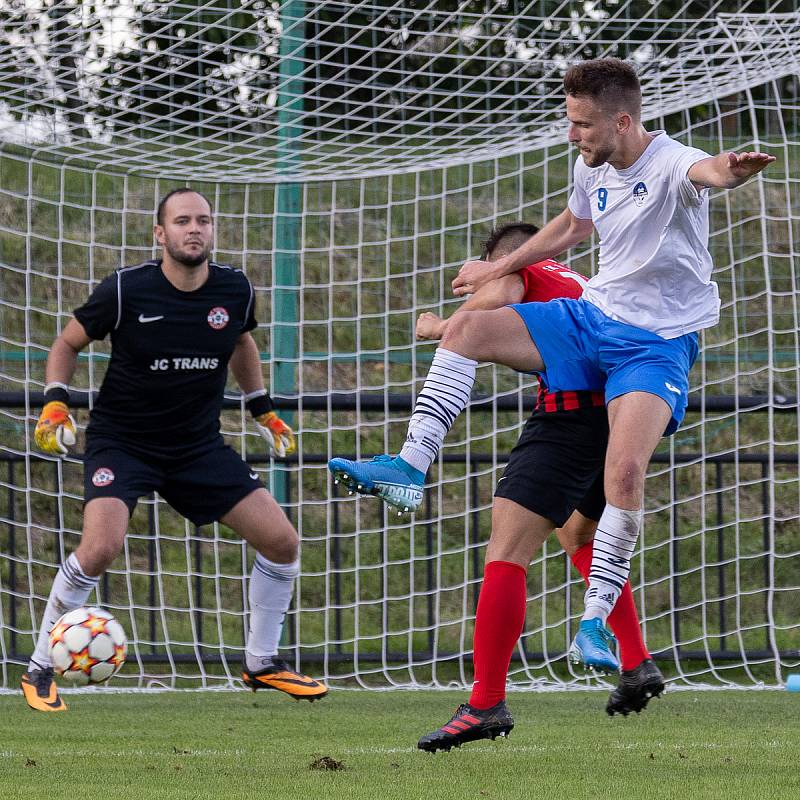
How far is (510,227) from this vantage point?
5043 mm

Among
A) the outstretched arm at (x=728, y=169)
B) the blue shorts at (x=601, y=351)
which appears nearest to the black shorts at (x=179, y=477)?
the blue shorts at (x=601, y=351)

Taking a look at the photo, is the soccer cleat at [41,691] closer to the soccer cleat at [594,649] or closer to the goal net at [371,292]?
the goal net at [371,292]

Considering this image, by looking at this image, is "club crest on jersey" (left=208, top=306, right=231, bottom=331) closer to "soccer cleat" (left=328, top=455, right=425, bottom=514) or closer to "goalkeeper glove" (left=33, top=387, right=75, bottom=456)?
"goalkeeper glove" (left=33, top=387, right=75, bottom=456)

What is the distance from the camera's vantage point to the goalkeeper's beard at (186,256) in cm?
A: 607

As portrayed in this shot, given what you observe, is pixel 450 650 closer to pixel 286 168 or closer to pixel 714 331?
pixel 286 168

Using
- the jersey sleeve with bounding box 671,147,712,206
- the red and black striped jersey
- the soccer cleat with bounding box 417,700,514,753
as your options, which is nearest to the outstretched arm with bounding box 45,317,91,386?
the red and black striped jersey

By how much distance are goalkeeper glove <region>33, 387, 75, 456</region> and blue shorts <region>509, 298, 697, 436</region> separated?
226 centimetres

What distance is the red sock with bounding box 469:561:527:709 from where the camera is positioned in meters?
4.49

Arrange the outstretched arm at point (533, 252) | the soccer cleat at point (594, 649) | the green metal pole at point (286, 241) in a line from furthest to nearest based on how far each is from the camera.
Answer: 1. the green metal pole at point (286, 241)
2. the outstretched arm at point (533, 252)
3. the soccer cleat at point (594, 649)

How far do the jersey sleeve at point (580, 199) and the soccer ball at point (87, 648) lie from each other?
2329mm

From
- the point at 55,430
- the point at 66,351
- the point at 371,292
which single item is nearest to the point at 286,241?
the point at 66,351

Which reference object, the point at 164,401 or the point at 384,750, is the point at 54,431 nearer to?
the point at 164,401

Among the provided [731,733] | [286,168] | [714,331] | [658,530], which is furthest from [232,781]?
[714,331]

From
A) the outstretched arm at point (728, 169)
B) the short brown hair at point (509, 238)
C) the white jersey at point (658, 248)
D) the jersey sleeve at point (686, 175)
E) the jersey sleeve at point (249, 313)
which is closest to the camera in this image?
the outstretched arm at point (728, 169)
